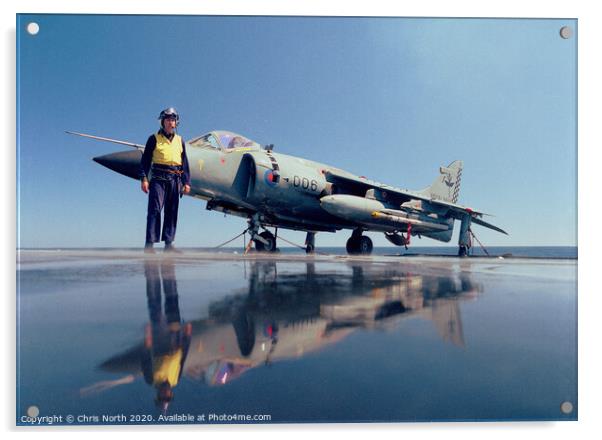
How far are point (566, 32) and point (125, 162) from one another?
690cm

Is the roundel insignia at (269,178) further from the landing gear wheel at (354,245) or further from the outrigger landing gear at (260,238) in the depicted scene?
the landing gear wheel at (354,245)

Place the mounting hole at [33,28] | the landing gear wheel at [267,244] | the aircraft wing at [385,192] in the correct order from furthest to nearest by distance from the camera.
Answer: the aircraft wing at [385,192] < the landing gear wheel at [267,244] < the mounting hole at [33,28]

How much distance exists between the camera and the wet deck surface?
1880mm

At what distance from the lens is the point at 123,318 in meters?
2.37

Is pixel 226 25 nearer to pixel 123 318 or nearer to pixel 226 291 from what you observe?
pixel 226 291

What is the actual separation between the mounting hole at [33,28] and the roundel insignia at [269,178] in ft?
17.2

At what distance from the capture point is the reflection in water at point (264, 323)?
1.89 meters

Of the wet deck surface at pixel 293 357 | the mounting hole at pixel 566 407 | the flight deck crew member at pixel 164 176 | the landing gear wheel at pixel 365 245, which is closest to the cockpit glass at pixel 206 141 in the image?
the flight deck crew member at pixel 164 176

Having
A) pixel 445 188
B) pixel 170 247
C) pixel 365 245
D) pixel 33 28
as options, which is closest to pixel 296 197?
pixel 365 245

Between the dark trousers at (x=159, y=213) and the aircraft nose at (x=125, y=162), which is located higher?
the aircraft nose at (x=125, y=162)

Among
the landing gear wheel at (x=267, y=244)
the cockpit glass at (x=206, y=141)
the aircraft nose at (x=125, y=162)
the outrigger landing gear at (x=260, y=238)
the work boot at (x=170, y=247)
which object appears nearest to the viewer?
the work boot at (x=170, y=247)

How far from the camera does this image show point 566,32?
4.50m

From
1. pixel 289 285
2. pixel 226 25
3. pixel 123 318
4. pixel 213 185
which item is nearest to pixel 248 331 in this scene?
pixel 123 318

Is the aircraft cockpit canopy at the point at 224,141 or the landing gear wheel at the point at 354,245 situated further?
the landing gear wheel at the point at 354,245
